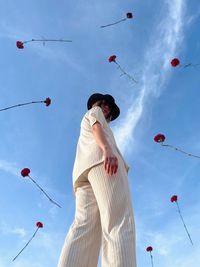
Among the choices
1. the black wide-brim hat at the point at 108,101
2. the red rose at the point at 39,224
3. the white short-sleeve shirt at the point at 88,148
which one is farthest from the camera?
the red rose at the point at 39,224

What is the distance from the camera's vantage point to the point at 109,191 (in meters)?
1.96

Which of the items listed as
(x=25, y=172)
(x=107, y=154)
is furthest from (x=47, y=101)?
(x=107, y=154)

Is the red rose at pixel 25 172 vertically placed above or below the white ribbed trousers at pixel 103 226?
above

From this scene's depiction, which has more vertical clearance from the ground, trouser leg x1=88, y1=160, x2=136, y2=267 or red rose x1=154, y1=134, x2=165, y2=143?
red rose x1=154, y1=134, x2=165, y2=143

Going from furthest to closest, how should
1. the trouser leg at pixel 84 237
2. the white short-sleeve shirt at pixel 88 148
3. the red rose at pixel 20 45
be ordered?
the red rose at pixel 20 45
the white short-sleeve shirt at pixel 88 148
the trouser leg at pixel 84 237

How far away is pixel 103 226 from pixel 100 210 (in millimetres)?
86

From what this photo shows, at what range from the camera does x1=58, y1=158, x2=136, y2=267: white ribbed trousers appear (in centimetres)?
180

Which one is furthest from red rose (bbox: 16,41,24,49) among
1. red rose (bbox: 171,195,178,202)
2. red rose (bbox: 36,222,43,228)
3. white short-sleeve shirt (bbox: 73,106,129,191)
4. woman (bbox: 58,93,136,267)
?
red rose (bbox: 171,195,178,202)

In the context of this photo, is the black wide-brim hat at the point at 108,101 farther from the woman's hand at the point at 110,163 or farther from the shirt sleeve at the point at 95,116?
the woman's hand at the point at 110,163

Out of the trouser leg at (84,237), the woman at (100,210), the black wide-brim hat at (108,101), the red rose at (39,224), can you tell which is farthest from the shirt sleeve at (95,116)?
the red rose at (39,224)

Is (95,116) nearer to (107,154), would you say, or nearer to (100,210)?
(107,154)

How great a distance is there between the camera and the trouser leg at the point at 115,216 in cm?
178

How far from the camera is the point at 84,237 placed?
1.95 m

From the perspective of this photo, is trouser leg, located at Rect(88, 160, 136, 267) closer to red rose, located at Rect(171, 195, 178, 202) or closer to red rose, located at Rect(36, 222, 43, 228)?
red rose, located at Rect(36, 222, 43, 228)
